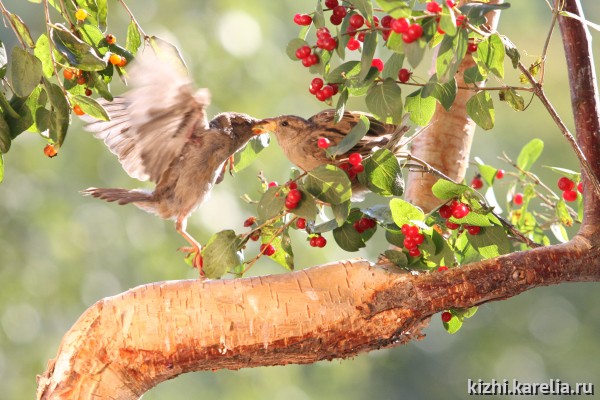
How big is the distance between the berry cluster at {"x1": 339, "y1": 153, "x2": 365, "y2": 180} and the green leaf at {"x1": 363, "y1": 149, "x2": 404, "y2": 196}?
14mm

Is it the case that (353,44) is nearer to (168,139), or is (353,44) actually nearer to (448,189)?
(448,189)

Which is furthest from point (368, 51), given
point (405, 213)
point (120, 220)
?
point (120, 220)

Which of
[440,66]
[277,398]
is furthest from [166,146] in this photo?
[277,398]

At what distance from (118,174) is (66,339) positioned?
3.26 meters

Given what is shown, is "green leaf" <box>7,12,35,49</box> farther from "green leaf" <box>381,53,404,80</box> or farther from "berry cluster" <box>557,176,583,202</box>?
"berry cluster" <box>557,176,583,202</box>

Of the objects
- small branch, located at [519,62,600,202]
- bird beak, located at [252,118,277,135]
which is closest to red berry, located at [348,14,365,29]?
small branch, located at [519,62,600,202]

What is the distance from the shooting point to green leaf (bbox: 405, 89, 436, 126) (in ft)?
4.78

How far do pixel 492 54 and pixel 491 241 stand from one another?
0.32 metres

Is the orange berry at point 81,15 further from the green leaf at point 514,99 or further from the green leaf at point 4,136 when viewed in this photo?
the green leaf at point 514,99

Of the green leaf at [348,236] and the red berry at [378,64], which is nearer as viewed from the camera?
the red berry at [378,64]

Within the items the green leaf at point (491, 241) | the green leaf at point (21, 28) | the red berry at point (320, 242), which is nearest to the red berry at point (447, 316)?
the green leaf at point (491, 241)

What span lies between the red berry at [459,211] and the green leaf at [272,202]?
0.87 feet

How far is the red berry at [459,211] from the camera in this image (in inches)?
55.2

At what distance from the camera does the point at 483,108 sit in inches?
58.4
